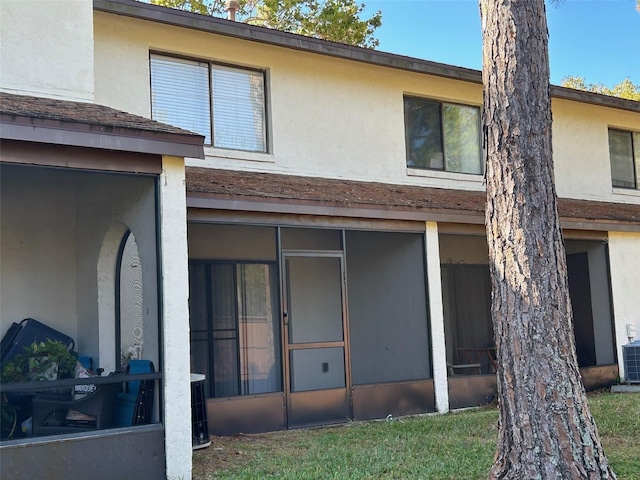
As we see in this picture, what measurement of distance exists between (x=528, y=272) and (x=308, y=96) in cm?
711

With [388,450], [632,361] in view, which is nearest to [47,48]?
[388,450]

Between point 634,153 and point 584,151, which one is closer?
point 584,151

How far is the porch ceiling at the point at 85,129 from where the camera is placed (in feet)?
21.8

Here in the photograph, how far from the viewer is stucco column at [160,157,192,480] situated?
7.32 m

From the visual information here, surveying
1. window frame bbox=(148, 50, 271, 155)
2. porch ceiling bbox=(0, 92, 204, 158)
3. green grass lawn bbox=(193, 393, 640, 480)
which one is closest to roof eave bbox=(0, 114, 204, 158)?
porch ceiling bbox=(0, 92, 204, 158)

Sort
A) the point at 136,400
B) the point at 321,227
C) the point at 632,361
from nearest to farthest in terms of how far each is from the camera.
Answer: the point at 136,400 → the point at 321,227 → the point at 632,361

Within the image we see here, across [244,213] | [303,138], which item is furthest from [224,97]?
[244,213]

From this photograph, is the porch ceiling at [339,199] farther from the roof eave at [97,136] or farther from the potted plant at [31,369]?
the potted plant at [31,369]

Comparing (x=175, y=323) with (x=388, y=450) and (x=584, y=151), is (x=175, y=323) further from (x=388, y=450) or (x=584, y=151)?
(x=584, y=151)

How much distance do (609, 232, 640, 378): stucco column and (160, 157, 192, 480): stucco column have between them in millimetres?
9297

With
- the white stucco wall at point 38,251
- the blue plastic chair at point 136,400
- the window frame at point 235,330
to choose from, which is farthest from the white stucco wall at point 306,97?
the blue plastic chair at point 136,400

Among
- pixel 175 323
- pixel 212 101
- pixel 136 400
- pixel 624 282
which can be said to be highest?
pixel 212 101

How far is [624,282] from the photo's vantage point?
14.3 m

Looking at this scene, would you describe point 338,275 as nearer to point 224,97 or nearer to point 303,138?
point 303,138
